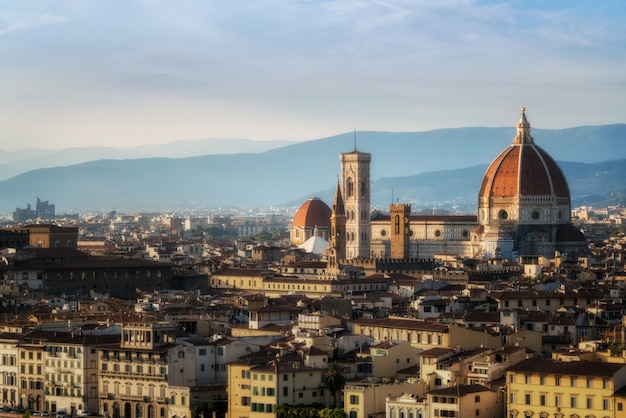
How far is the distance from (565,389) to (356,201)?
3972 inches

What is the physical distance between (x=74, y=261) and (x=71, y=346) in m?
44.6

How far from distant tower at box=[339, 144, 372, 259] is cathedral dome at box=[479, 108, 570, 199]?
33.9ft

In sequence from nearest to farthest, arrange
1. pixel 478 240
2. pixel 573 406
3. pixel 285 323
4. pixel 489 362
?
pixel 573 406 → pixel 489 362 → pixel 285 323 → pixel 478 240

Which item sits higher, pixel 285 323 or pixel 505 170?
pixel 505 170

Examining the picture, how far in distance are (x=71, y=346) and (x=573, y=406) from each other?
2083cm

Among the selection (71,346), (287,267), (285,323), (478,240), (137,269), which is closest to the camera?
(71,346)

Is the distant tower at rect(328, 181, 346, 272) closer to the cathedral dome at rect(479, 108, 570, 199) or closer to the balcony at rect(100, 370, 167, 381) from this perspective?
the cathedral dome at rect(479, 108, 570, 199)

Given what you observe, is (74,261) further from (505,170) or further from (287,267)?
(505,170)

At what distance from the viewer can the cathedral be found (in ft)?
468

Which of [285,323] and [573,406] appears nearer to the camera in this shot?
Result: [573,406]

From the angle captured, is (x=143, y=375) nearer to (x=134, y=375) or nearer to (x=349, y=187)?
(x=134, y=375)

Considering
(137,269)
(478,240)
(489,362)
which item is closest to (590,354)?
(489,362)

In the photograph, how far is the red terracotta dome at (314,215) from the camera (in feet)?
570

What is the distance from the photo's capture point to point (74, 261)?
108375 millimetres
